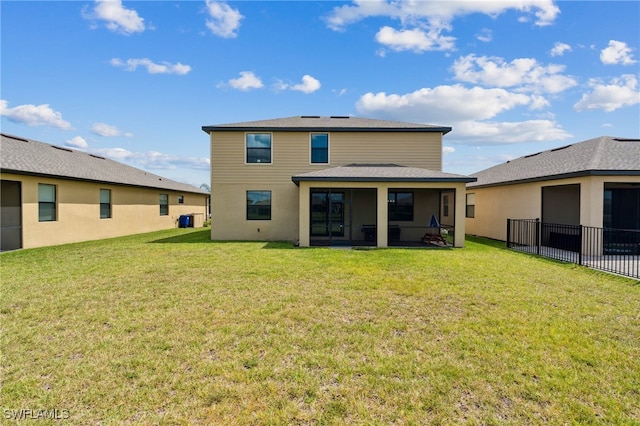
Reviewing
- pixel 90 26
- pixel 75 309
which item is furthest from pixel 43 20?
pixel 75 309

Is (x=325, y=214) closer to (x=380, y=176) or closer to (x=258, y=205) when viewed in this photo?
(x=258, y=205)

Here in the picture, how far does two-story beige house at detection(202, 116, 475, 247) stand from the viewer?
49.0ft

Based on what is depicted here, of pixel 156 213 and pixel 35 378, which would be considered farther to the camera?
pixel 156 213

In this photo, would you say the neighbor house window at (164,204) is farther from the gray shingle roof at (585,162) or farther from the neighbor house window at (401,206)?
the gray shingle roof at (585,162)

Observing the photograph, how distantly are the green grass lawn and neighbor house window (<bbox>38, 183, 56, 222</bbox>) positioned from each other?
6801 mm

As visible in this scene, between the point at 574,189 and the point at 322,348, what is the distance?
15.7 metres

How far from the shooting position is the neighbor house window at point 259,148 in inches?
591

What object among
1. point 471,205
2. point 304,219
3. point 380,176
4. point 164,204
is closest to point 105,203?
point 164,204

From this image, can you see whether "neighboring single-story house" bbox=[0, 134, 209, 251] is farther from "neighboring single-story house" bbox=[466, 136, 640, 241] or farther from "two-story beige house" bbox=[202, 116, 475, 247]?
"neighboring single-story house" bbox=[466, 136, 640, 241]

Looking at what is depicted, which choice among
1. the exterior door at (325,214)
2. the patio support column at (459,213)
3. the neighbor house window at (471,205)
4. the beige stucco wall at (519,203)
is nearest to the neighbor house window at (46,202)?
the exterior door at (325,214)

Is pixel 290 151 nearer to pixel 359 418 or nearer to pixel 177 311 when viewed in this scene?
pixel 177 311

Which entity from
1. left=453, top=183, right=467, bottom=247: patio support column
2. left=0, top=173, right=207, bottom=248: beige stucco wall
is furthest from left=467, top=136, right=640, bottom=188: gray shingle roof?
left=0, top=173, right=207, bottom=248: beige stucco wall

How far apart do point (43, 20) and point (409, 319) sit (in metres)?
14.8

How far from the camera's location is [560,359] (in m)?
3.60
